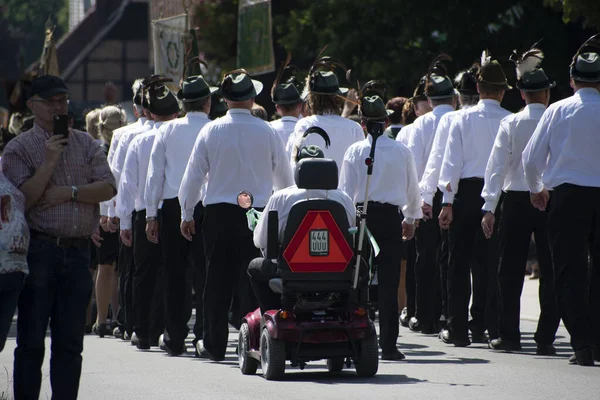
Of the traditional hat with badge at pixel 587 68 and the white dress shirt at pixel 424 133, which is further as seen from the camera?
the white dress shirt at pixel 424 133

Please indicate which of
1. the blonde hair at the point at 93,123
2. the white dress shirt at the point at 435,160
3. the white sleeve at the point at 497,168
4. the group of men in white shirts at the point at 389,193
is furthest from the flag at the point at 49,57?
the white sleeve at the point at 497,168

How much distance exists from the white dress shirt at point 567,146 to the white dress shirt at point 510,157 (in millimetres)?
707

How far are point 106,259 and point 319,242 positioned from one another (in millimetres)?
4818

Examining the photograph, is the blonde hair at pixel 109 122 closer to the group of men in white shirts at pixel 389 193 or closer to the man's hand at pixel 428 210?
the group of men in white shirts at pixel 389 193

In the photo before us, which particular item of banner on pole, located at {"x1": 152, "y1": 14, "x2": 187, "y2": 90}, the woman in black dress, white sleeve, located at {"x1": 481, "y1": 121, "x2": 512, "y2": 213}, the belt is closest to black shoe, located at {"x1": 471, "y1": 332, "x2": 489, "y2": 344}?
white sleeve, located at {"x1": 481, "y1": 121, "x2": 512, "y2": 213}

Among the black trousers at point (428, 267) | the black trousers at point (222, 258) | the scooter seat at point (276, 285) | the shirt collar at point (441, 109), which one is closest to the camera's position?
the scooter seat at point (276, 285)

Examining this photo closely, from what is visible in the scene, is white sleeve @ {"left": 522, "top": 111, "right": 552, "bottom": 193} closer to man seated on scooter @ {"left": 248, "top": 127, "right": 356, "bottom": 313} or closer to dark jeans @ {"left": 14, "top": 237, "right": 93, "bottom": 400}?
man seated on scooter @ {"left": 248, "top": 127, "right": 356, "bottom": 313}

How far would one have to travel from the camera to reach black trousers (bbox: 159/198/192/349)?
11.9 m

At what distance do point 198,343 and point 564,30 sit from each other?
1593 centimetres

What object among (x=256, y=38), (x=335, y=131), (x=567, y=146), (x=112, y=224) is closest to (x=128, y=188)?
(x=112, y=224)

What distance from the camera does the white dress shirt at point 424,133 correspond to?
1385cm

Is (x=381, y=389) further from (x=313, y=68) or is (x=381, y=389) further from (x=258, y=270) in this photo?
(x=313, y=68)

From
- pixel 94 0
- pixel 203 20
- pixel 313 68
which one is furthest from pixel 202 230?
pixel 94 0

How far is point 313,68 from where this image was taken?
42.2 feet
